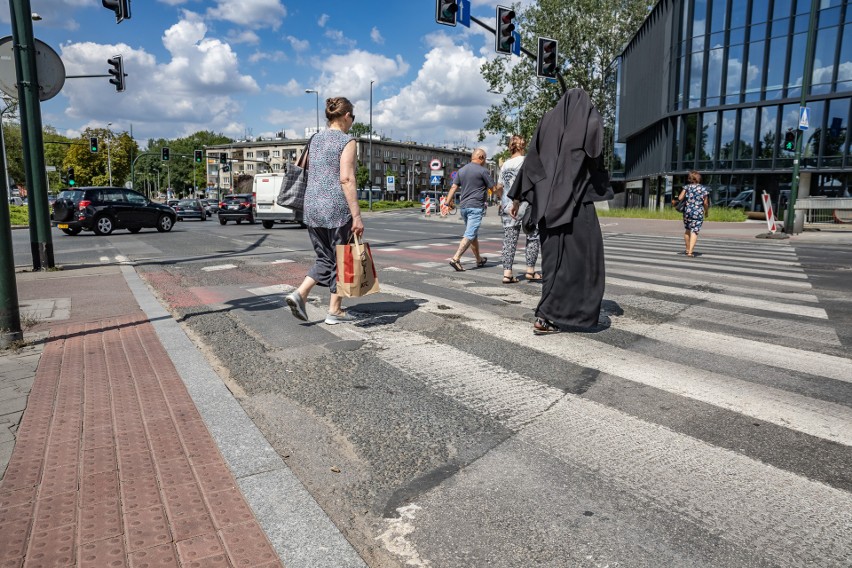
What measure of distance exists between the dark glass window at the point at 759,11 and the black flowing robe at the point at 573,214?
35998 mm

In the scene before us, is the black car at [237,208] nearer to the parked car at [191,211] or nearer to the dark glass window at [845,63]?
the parked car at [191,211]

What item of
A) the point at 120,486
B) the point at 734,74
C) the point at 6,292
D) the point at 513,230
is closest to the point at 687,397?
the point at 120,486

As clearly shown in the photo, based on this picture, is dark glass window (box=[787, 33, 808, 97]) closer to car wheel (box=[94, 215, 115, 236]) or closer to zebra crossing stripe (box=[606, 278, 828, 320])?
zebra crossing stripe (box=[606, 278, 828, 320])

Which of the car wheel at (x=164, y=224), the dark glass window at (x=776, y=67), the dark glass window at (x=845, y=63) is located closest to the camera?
the car wheel at (x=164, y=224)

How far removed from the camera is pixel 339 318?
5492 mm

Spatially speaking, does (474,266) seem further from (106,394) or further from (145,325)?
(106,394)

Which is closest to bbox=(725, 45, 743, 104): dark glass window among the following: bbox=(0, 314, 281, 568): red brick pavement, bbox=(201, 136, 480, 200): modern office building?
bbox=(0, 314, 281, 568): red brick pavement

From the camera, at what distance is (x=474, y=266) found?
9961mm

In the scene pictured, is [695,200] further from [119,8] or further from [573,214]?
[119,8]

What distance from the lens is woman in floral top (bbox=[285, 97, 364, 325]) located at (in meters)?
4.99

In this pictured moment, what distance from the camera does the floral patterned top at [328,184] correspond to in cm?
504

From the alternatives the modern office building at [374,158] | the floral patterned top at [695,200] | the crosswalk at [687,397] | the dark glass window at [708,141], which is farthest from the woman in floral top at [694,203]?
the modern office building at [374,158]

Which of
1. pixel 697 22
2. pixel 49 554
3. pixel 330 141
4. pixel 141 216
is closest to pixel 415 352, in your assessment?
pixel 330 141

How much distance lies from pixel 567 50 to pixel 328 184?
48228mm
